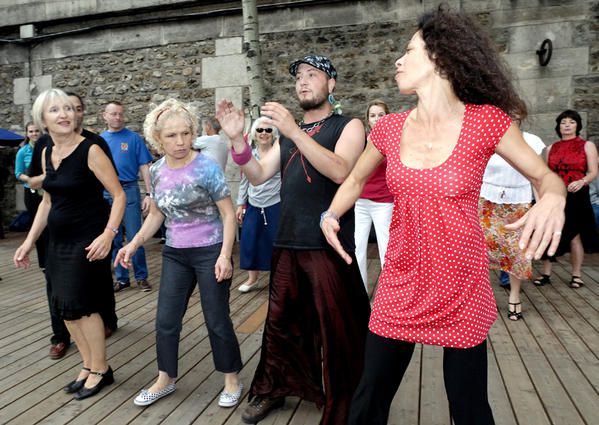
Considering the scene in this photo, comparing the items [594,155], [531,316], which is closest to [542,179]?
[531,316]

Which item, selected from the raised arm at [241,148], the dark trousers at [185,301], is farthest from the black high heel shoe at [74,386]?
the raised arm at [241,148]

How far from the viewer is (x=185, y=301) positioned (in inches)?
110

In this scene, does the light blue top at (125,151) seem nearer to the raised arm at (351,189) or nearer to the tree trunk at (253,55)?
the tree trunk at (253,55)

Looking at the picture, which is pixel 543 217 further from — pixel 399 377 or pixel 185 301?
pixel 185 301

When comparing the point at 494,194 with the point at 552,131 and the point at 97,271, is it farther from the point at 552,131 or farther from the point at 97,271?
the point at 552,131

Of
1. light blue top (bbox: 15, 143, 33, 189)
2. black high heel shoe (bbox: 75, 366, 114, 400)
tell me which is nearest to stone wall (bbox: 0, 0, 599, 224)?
light blue top (bbox: 15, 143, 33, 189)

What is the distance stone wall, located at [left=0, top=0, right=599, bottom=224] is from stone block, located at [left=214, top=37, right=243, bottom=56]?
0.06ft

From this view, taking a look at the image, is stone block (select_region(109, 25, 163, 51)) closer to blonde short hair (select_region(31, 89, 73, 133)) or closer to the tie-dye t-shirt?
blonde short hair (select_region(31, 89, 73, 133))

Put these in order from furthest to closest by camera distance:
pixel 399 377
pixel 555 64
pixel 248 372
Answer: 1. pixel 555 64
2. pixel 248 372
3. pixel 399 377

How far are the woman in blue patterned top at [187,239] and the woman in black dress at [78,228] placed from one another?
0.87ft

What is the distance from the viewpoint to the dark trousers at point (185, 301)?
270 centimetres

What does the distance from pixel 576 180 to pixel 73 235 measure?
A: 198 inches

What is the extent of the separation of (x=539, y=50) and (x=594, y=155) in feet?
8.60

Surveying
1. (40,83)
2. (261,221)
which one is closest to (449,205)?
(261,221)
